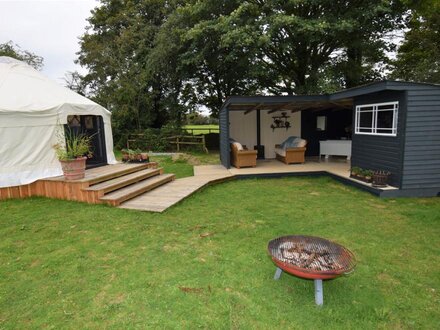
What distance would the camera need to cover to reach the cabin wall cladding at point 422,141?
5.42 meters

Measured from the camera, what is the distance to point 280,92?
47.1 feet

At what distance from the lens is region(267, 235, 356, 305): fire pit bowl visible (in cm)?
222

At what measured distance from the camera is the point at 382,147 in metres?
6.22

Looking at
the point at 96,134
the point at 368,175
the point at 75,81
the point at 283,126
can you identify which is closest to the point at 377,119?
the point at 368,175

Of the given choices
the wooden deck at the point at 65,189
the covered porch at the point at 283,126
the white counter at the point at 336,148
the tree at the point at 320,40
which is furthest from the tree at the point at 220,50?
the wooden deck at the point at 65,189

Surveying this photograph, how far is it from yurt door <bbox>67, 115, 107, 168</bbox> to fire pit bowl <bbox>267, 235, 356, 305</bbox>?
644 cm

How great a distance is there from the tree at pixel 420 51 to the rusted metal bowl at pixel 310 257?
11.9 m

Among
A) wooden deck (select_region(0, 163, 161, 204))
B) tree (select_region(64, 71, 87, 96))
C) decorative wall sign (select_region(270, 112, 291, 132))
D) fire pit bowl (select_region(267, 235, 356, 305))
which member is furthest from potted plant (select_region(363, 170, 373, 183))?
tree (select_region(64, 71, 87, 96))

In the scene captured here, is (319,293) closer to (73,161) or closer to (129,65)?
(73,161)

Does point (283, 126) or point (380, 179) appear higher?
point (283, 126)

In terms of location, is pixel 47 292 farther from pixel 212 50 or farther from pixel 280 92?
pixel 280 92

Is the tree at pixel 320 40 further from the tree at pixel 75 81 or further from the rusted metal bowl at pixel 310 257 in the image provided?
the tree at pixel 75 81

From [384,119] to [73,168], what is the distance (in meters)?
6.81

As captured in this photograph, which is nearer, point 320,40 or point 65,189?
point 65,189
